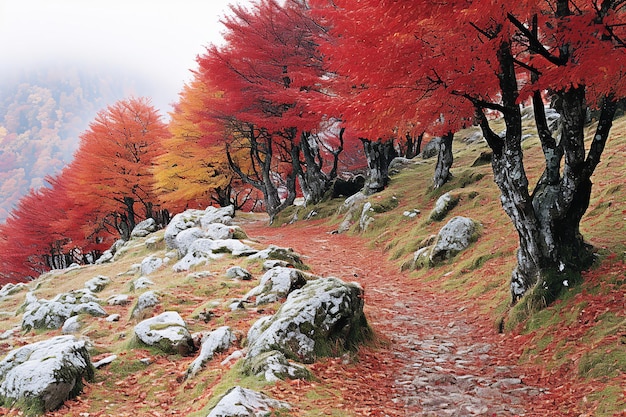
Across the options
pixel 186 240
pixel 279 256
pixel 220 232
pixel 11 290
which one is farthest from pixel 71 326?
pixel 11 290

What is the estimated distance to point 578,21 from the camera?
18.1 ft

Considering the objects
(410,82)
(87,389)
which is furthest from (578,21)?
(87,389)

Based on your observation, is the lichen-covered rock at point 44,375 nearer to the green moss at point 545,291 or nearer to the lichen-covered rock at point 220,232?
the green moss at point 545,291

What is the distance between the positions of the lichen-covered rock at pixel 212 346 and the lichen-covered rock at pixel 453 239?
6866 millimetres

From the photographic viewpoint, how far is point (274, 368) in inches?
210

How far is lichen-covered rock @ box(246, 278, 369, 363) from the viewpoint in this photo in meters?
5.89

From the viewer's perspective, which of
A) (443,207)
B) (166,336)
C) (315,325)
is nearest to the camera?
(315,325)

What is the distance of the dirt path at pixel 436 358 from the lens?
5.21 metres

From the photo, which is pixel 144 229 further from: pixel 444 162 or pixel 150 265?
pixel 444 162

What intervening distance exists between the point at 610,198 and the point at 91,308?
12266 mm

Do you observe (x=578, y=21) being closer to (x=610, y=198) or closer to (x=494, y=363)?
(x=494, y=363)

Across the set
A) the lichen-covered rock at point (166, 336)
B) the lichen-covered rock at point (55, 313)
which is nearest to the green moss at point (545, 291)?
the lichen-covered rock at point (166, 336)

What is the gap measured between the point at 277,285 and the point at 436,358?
339cm

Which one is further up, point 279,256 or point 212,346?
point 279,256
